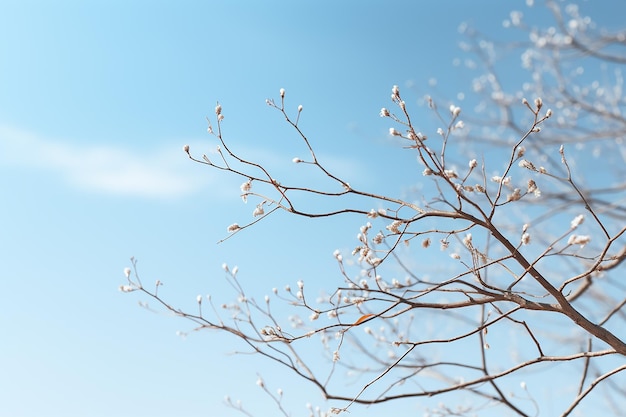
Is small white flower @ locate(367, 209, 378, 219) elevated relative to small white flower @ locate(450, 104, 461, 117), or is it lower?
lower

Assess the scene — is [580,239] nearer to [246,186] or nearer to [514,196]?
[514,196]

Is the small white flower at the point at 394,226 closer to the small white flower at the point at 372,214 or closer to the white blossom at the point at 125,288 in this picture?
the small white flower at the point at 372,214

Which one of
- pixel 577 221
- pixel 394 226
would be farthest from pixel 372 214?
pixel 577 221

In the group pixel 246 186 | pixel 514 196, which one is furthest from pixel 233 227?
pixel 514 196

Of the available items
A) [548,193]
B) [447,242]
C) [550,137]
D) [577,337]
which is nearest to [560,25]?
[550,137]

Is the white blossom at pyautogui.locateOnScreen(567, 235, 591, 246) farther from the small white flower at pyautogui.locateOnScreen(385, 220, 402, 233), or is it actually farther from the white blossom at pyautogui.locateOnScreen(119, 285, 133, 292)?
the white blossom at pyautogui.locateOnScreen(119, 285, 133, 292)

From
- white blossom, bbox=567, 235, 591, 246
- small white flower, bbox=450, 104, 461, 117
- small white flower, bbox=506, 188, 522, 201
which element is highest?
small white flower, bbox=450, 104, 461, 117

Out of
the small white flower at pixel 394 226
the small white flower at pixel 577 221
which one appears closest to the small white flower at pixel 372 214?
the small white flower at pixel 394 226

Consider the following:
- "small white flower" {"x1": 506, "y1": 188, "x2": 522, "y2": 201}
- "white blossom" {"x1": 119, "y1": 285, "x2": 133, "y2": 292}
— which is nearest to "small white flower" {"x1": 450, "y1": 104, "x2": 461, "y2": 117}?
"small white flower" {"x1": 506, "y1": 188, "x2": 522, "y2": 201}

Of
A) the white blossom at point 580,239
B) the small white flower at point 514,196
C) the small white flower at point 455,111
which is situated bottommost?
the white blossom at point 580,239

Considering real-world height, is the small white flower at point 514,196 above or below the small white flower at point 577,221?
above

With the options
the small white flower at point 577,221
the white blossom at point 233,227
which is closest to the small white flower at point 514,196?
the small white flower at point 577,221

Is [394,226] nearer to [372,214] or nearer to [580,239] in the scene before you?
[372,214]

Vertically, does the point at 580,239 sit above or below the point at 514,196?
below
